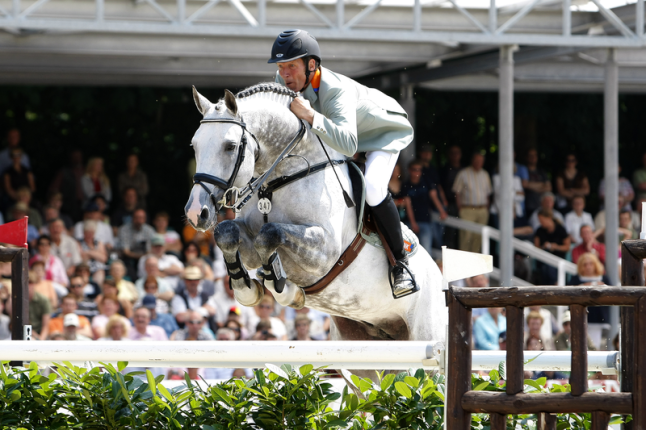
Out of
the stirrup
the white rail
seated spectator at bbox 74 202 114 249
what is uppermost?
seated spectator at bbox 74 202 114 249

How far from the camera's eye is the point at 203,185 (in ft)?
11.3

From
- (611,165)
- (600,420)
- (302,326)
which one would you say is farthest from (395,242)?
(611,165)

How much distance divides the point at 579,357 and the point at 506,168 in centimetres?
618

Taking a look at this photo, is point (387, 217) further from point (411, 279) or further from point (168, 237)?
point (168, 237)

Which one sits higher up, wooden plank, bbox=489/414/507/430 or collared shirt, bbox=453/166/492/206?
collared shirt, bbox=453/166/492/206

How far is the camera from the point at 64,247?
833 cm

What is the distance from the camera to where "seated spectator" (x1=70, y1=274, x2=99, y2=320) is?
7.29 meters

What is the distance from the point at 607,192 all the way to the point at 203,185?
21.4 ft

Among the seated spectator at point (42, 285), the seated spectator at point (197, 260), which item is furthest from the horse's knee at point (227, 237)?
the seated spectator at point (197, 260)

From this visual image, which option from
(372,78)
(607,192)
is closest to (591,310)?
(607,192)

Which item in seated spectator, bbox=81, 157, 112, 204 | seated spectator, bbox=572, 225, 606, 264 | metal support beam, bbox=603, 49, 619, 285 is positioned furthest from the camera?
seated spectator, bbox=81, 157, 112, 204

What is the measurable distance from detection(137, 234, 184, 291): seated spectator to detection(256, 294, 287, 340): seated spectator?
970mm

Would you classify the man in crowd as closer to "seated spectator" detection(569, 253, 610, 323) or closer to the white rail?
Answer: "seated spectator" detection(569, 253, 610, 323)

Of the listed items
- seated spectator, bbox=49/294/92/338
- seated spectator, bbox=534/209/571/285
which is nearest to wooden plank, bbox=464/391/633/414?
seated spectator, bbox=49/294/92/338
